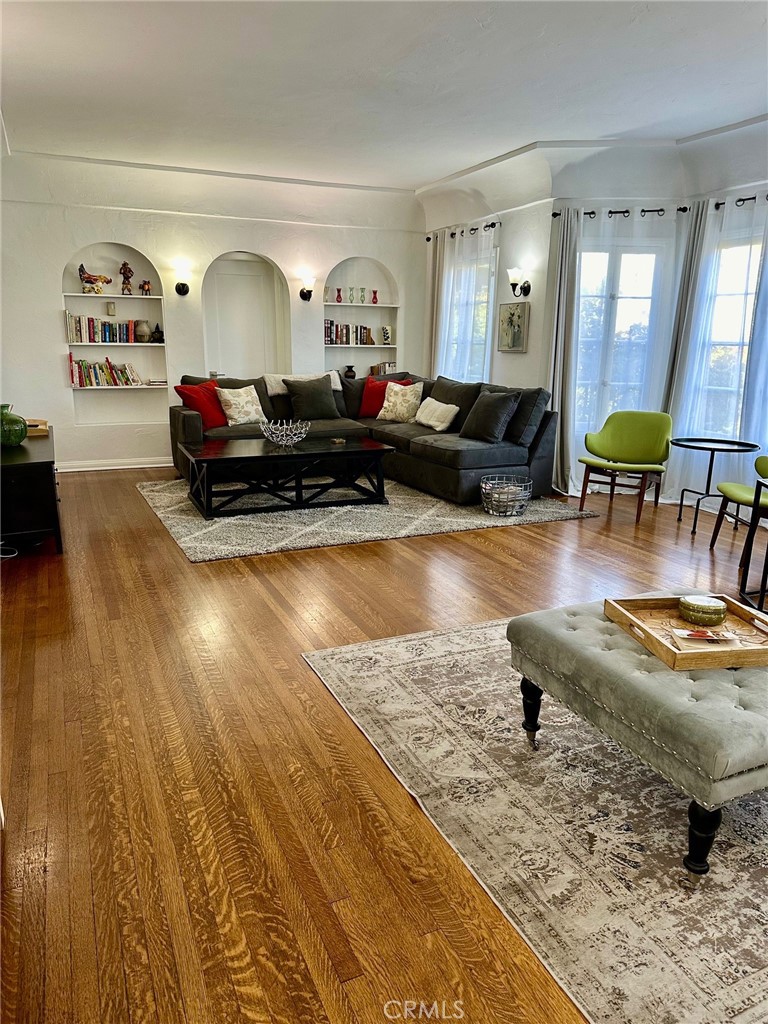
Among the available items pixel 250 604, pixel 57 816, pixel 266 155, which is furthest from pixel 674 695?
pixel 266 155

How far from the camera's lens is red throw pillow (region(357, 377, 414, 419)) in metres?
7.60

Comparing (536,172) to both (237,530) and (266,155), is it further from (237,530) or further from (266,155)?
(237,530)

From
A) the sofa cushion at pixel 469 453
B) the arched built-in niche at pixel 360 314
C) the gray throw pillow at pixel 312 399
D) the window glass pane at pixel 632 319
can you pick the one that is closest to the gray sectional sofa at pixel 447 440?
the sofa cushion at pixel 469 453

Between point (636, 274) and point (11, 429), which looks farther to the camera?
point (636, 274)

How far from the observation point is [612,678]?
199 cm

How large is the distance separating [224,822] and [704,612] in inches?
62.8

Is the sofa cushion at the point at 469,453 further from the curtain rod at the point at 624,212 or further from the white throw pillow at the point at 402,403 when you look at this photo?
the curtain rod at the point at 624,212

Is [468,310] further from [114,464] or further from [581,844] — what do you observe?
[581,844]

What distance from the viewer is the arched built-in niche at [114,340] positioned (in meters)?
7.14

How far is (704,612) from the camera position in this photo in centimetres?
219

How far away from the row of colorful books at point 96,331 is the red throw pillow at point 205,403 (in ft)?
3.77

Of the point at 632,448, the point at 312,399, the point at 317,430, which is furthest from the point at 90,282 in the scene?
the point at 632,448

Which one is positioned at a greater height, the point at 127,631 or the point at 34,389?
the point at 34,389

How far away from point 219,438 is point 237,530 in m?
1.63
